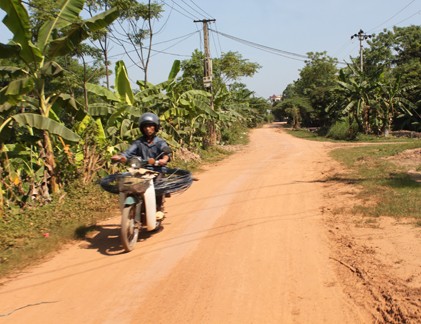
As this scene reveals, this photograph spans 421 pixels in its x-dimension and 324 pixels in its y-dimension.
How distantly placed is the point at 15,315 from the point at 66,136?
4.09 metres

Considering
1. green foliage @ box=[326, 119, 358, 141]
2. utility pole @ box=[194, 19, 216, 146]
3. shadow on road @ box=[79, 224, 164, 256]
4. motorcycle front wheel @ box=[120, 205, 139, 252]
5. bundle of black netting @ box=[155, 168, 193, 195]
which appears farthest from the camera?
green foliage @ box=[326, 119, 358, 141]

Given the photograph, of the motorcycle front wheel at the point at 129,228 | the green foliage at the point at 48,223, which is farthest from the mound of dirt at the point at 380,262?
the green foliage at the point at 48,223

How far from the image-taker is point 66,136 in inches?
287

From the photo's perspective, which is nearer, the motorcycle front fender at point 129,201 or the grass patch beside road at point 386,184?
the motorcycle front fender at point 129,201

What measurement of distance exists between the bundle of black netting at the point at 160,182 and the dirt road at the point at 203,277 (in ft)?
2.30

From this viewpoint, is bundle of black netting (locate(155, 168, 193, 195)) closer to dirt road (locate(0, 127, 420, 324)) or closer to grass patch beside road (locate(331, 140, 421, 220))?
dirt road (locate(0, 127, 420, 324))

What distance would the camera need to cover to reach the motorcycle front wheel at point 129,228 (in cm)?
515

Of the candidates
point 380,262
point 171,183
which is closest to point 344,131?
point 171,183

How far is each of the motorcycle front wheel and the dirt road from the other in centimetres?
14

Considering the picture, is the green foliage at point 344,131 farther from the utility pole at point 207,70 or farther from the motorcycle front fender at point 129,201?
the motorcycle front fender at point 129,201

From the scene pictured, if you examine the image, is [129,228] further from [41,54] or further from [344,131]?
[344,131]

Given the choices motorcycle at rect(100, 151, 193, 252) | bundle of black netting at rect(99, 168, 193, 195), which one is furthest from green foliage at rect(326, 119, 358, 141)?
motorcycle at rect(100, 151, 193, 252)

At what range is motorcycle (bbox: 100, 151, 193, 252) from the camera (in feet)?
17.4

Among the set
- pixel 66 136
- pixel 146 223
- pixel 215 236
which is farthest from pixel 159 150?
pixel 66 136
